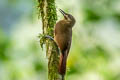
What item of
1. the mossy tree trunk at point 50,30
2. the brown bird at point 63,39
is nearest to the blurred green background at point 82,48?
the mossy tree trunk at point 50,30

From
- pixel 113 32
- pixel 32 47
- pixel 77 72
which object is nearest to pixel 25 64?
pixel 32 47

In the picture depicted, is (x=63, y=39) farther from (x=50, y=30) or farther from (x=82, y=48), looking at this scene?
(x=82, y=48)

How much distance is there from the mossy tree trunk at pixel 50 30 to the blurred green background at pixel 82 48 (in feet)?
1.63

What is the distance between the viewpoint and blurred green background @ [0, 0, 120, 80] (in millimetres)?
5605

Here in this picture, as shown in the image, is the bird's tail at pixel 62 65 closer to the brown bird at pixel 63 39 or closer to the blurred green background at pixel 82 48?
the brown bird at pixel 63 39

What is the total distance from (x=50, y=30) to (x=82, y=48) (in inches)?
38.4

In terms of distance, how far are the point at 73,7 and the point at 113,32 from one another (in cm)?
54

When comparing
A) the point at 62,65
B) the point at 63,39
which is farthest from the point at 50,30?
the point at 62,65

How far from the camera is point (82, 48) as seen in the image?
575cm

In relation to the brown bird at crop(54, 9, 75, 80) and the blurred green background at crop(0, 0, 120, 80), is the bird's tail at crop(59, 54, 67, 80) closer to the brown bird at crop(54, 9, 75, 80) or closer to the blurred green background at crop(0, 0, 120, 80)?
the brown bird at crop(54, 9, 75, 80)

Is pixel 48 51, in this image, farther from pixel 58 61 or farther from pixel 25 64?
pixel 25 64

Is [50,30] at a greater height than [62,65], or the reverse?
[50,30]

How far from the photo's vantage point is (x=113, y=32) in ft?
19.5

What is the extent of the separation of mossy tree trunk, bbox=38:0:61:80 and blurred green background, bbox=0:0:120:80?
0.50 metres
